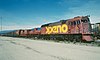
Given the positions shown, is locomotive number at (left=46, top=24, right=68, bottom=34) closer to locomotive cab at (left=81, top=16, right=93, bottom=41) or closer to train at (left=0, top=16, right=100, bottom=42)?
train at (left=0, top=16, right=100, bottom=42)

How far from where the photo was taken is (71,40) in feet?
84.2

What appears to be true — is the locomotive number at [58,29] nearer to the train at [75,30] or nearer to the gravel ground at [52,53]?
the train at [75,30]

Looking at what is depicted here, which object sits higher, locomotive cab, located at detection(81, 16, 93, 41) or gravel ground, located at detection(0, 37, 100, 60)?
locomotive cab, located at detection(81, 16, 93, 41)

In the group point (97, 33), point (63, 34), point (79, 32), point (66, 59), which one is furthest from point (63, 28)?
point (66, 59)

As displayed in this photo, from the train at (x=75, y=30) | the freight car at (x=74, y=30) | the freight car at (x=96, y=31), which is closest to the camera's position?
the freight car at (x=96, y=31)

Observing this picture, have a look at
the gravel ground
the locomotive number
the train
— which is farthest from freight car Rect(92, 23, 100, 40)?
the gravel ground

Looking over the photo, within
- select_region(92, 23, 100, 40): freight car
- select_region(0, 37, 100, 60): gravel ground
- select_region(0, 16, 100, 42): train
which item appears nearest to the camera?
select_region(0, 37, 100, 60): gravel ground

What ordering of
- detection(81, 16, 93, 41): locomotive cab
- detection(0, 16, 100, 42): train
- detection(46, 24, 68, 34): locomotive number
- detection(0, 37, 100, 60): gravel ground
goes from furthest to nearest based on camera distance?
detection(46, 24, 68, 34): locomotive number → detection(0, 16, 100, 42): train → detection(81, 16, 93, 41): locomotive cab → detection(0, 37, 100, 60): gravel ground

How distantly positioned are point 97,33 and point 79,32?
8.83 feet

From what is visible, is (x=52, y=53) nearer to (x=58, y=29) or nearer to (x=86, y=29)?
(x=86, y=29)

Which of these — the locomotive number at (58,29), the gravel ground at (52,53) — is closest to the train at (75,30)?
the locomotive number at (58,29)

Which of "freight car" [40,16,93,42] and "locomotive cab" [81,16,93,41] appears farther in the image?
"freight car" [40,16,93,42]

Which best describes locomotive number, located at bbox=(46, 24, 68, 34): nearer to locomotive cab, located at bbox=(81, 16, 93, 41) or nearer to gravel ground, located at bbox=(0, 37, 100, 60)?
locomotive cab, located at bbox=(81, 16, 93, 41)

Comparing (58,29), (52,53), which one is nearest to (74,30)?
(58,29)
